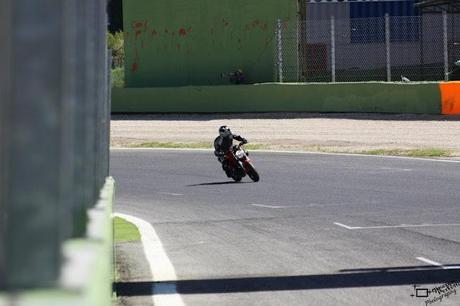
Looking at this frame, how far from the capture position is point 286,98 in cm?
3531

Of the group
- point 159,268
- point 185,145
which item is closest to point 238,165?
point 185,145

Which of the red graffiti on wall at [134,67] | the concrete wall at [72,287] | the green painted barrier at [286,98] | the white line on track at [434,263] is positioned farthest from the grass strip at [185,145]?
the concrete wall at [72,287]

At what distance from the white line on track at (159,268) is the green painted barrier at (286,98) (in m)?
18.7

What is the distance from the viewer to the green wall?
37438 millimetres

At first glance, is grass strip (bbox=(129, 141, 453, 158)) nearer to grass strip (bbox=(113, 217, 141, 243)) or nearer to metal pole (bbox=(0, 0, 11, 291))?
grass strip (bbox=(113, 217, 141, 243))

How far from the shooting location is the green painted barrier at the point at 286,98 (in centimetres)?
3328

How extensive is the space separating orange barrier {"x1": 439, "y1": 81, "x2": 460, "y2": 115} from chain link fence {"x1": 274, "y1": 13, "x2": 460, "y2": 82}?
0.38 metres

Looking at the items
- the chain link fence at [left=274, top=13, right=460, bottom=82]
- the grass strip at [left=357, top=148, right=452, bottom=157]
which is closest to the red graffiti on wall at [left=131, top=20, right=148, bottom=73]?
the chain link fence at [left=274, top=13, right=460, bottom=82]

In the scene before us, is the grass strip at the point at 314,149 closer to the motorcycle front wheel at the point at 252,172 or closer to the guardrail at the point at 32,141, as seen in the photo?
the motorcycle front wheel at the point at 252,172

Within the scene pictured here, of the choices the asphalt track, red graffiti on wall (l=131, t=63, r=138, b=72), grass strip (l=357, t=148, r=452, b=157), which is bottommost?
the asphalt track

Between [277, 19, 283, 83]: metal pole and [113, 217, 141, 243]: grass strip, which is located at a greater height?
[277, 19, 283, 83]: metal pole

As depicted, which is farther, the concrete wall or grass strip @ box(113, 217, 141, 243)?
grass strip @ box(113, 217, 141, 243)

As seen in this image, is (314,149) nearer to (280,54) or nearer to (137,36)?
(280,54)

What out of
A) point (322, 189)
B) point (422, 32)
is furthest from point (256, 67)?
point (322, 189)
